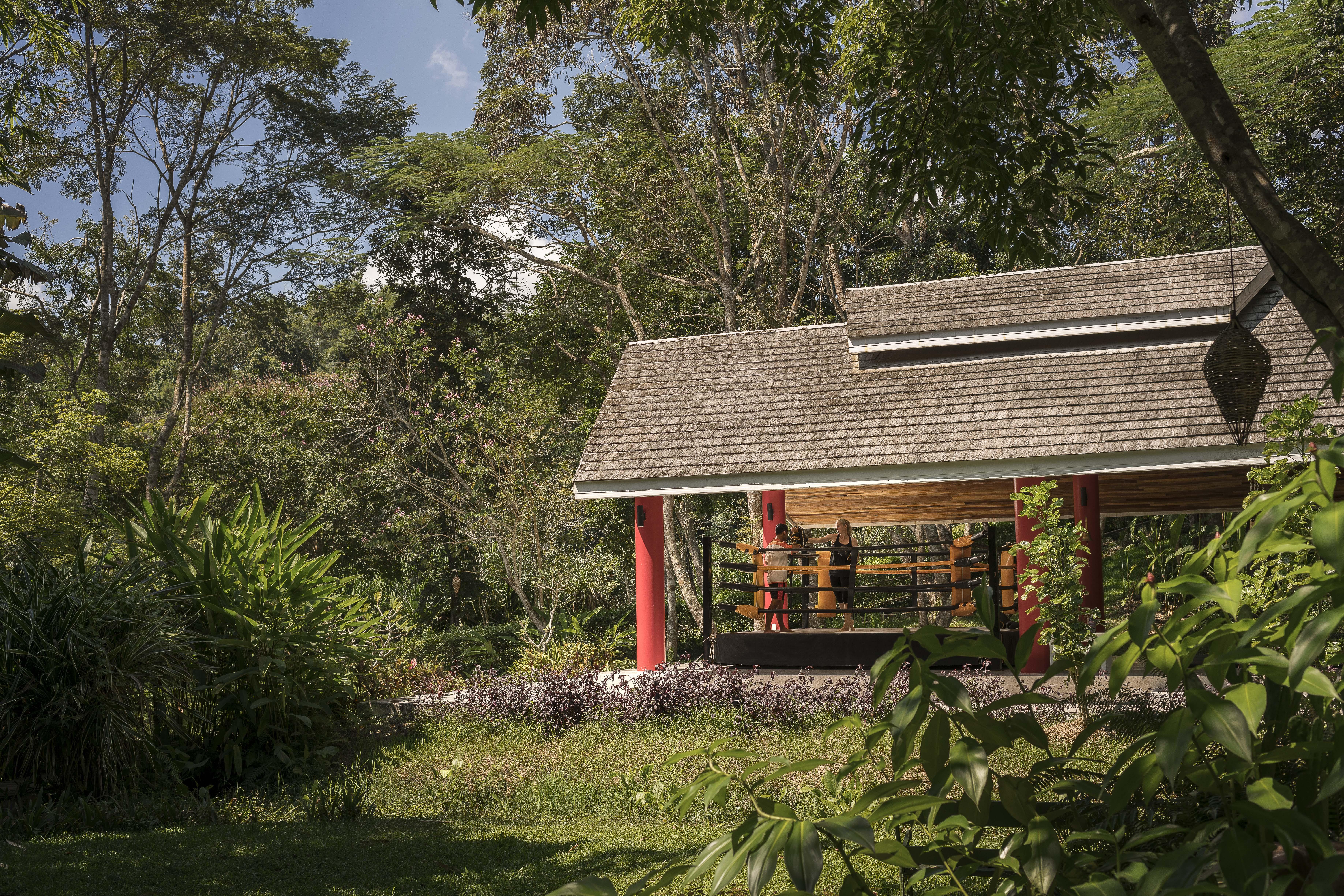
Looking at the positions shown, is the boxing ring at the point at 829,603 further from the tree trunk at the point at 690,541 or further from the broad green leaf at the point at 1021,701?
the tree trunk at the point at 690,541

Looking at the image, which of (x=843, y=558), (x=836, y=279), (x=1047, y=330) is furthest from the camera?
(x=836, y=279)

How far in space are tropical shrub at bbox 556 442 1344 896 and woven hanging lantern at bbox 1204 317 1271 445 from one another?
4684 mm

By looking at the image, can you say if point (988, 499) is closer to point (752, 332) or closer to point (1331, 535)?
point (752, 332)

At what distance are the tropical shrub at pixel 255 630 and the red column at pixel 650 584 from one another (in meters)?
3.53

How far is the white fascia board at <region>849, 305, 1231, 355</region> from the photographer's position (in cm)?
1183

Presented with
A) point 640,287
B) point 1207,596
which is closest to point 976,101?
point 1207,596

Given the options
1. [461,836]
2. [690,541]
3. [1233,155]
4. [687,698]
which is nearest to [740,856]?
[1233,155]

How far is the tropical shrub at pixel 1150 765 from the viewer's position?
1169mm

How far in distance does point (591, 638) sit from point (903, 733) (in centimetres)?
1724

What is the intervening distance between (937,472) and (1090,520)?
2.09m

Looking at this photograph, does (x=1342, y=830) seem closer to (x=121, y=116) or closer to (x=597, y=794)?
(x=597, y=794)

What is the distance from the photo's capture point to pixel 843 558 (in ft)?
41.0

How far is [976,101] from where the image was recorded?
19.8 ft

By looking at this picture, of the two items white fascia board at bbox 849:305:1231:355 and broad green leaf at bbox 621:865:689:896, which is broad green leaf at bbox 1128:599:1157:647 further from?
white fascia board at bbox 849:305:1231:355
